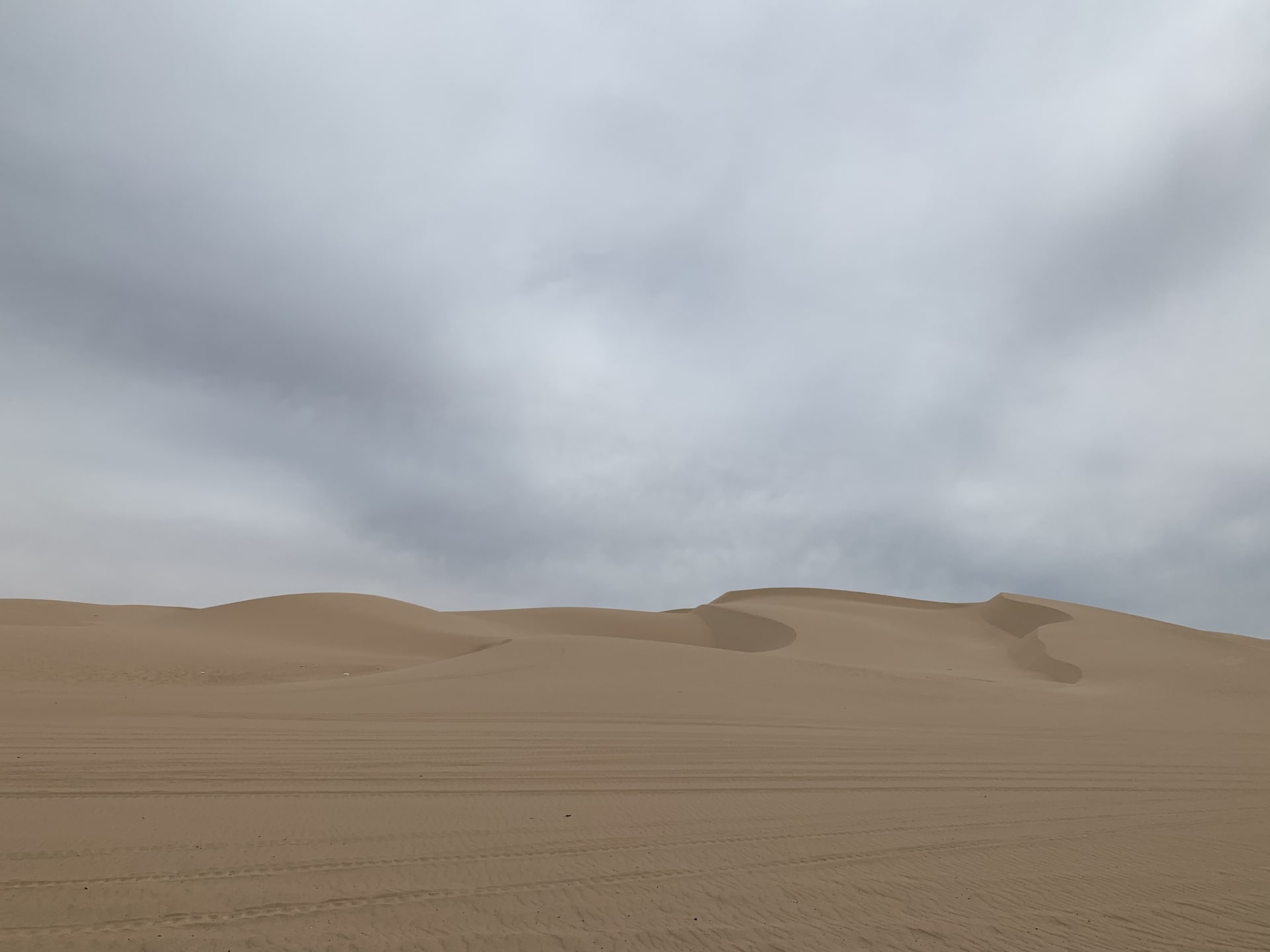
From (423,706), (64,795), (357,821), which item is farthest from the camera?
(423,706)

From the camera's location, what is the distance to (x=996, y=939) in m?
4.14

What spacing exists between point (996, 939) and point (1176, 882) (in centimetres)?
205

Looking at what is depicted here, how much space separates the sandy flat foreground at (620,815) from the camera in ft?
13.5

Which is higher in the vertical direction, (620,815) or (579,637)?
(579,637)

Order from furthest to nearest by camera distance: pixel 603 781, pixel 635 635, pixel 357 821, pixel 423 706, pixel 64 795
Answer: pixel 635 635
pixel 423 706
pixel 603 781
pixel 64 795
pixel 357 821

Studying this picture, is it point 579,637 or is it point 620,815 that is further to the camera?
point 579,637

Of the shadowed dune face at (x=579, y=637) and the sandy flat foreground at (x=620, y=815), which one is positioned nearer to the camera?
the sandy flat foreground at (x=620, y=815)

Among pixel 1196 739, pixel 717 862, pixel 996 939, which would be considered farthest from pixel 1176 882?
pixel 1196 739

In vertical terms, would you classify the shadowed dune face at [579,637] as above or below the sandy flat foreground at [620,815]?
above

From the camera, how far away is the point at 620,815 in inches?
245

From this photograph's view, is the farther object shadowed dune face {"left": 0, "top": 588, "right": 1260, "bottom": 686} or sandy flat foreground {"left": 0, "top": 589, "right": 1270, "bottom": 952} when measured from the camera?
shadowed dune face {"left": 0, "top": 588, "right": 1260, "bottom": 686}

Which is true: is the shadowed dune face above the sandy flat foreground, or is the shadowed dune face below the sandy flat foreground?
above

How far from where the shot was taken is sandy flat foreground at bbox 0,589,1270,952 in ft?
13.5

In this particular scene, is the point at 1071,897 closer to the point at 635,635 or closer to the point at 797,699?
the point at 797,699
